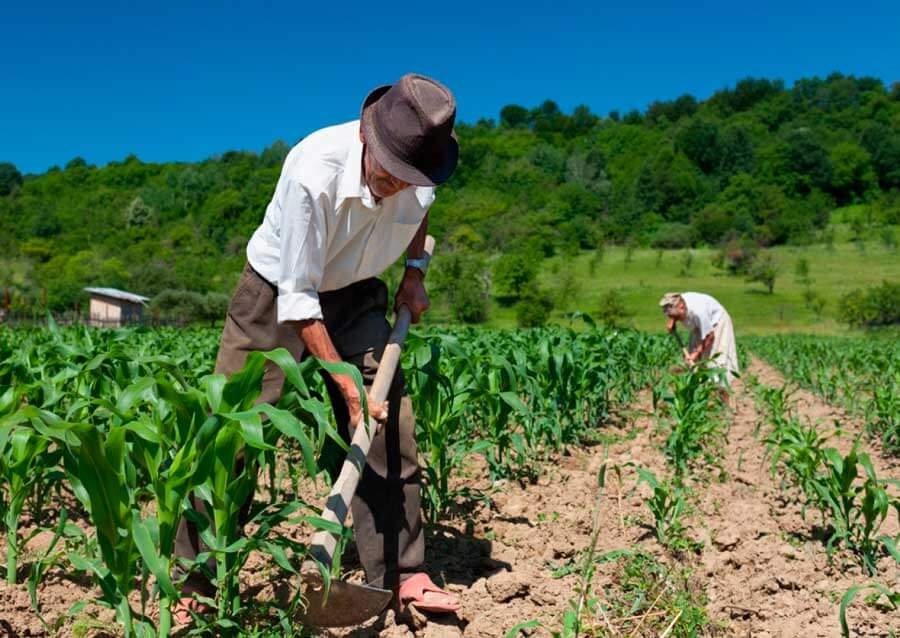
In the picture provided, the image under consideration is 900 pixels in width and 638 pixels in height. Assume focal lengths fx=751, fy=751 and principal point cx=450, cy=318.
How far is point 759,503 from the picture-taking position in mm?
3863

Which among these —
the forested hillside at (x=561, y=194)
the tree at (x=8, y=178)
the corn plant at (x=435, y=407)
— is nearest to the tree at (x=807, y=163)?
the forested hillside at (x=561, y=194)

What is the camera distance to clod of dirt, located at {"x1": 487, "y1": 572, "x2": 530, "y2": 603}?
8.73ft

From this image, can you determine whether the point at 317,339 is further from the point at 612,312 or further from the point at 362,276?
the point at 612,312

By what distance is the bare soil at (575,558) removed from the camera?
245 centimetres

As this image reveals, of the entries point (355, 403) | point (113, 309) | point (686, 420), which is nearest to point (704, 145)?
point (113, 309)

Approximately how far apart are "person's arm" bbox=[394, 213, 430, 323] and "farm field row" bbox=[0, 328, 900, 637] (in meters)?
0.21

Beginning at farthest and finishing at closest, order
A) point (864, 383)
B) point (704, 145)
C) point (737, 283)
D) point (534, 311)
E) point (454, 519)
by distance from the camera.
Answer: point (704, 145) < point (737, 283) < point (534, 311) < point (864, 383) < point (454, 519)

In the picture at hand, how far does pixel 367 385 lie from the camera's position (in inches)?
105

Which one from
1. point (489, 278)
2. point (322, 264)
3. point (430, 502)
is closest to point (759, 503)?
point (430, 502)

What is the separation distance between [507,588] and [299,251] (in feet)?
4.59

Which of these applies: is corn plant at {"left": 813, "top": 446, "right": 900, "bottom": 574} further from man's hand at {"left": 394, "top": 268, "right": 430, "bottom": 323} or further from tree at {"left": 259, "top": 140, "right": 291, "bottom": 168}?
tree at {"left": 259, "top": 140, "right": 291, "bottom": 168}

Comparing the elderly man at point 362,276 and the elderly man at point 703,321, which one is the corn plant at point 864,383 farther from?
the elderly man at point 362,276

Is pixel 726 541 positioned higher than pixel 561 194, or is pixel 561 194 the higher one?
pixel 561 194

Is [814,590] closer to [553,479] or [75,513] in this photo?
[553,479]
